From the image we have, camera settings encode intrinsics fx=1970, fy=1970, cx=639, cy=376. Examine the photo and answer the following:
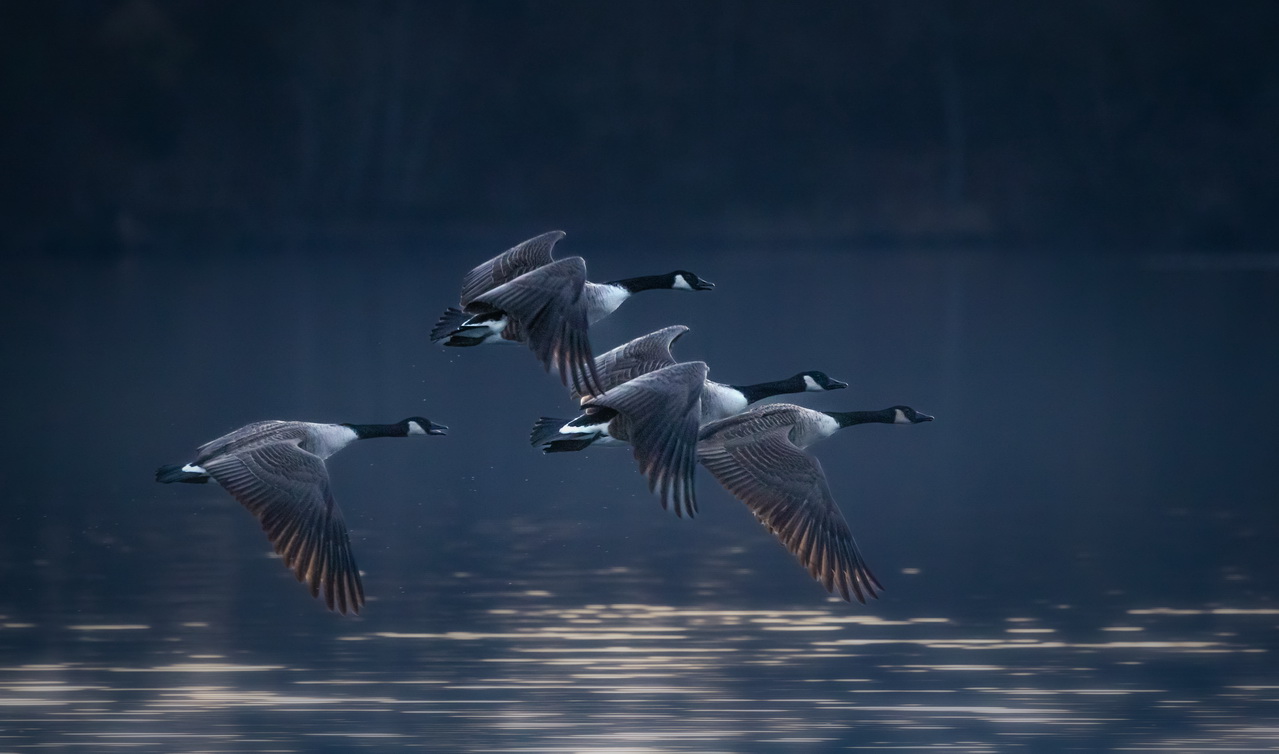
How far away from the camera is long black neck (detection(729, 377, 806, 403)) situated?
449 inches

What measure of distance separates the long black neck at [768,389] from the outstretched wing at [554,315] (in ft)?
4.59

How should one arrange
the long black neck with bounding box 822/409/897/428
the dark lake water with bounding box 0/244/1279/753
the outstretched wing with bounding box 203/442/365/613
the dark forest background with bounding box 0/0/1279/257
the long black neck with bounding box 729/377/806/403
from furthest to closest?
1. the dark forest background with bounding box 0/0/1279/257
2. the long black neck with bounding box 822/409/897/428
3. the long black neck with bounding box 729/377/806/403
4. the dark lake water with bounding box 0/244/1279/753
5. the outstretched wing with bounding box 203/442/365/613

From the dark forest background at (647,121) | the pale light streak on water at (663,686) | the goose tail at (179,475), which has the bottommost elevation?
the pale light streak on water at (663,686)

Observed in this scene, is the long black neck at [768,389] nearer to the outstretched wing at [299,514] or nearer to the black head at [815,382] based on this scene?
the black head at [815,382]

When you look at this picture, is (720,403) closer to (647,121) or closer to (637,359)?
(637,359)

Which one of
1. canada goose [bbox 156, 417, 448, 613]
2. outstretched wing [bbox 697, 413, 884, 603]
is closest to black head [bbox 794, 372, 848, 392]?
outstretched wing [bbox 697, 413, 884, 603]

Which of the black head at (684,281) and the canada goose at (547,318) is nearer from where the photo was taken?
the canada goose at (547,318)

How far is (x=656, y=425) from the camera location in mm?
9297

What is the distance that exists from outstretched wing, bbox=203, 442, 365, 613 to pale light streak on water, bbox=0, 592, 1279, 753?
139 centimetres

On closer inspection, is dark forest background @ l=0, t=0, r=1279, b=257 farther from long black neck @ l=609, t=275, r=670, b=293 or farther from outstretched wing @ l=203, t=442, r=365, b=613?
outstretched wing @ l=203, t=442, r=365, b=613

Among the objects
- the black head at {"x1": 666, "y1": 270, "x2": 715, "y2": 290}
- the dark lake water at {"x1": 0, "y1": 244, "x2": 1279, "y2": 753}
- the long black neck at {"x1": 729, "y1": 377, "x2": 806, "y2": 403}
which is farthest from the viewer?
the black head at {"x1": 666, "y1": 270, "x2": 715, "y2": 290}

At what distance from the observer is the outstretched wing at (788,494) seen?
10312 mm

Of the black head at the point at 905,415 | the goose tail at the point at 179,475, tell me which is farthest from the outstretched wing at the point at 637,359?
the goose tail at the point at 179,475

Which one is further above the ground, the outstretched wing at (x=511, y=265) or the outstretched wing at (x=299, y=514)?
the outstretched wing at (x=511, y=265)
